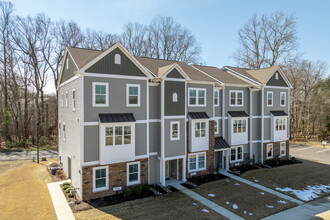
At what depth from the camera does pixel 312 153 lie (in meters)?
25.5

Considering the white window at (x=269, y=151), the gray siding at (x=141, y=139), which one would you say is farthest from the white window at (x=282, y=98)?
the gray siding at (x=141, y=139)

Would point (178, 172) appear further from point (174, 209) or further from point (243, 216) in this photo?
point (243, 216)

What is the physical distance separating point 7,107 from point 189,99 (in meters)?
26.6

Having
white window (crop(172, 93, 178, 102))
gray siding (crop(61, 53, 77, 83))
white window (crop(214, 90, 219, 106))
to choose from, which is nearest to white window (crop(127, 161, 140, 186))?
white window (crop(172, 93, 178, 102))

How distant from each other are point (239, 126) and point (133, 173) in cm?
1125

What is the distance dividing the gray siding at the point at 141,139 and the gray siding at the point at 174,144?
5.15ft

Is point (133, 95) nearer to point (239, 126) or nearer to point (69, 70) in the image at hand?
point (69, 70)

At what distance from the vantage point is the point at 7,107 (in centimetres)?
2769

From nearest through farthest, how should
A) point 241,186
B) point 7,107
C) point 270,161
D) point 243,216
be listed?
point 243,216, point 241,186, point 270,161, point 7,107


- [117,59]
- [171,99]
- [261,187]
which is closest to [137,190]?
[171,99]

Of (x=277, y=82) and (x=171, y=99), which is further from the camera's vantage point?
(x=277, y=82)

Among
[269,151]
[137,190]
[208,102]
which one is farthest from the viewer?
[269,151]

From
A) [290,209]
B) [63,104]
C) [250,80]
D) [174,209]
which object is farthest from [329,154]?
[63,104]

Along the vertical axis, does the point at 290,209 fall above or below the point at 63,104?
below
